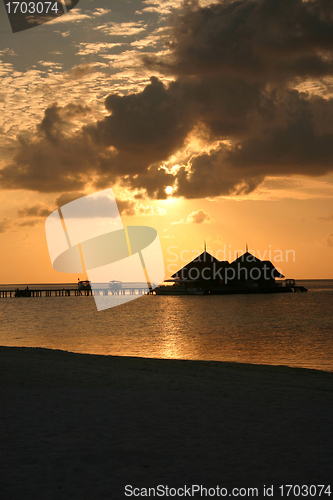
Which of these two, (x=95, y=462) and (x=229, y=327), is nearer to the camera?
(x=95, y=462)

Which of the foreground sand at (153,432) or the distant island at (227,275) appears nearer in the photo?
the foreground sand at (153,432)

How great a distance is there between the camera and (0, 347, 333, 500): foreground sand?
530 centimetres

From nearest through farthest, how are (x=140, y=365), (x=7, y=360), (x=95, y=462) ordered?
1. (x=95, y=462)
2. (x=7, y=360)
3. (x=140, y=365)

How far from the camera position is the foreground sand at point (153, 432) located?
5.30m

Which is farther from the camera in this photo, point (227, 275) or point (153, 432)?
point (227, 275)

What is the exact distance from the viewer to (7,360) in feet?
43.0

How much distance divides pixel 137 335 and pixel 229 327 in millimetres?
9097

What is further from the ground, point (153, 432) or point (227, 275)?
point (153, 432)

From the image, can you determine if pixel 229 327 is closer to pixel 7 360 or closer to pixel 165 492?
pixel 7 360

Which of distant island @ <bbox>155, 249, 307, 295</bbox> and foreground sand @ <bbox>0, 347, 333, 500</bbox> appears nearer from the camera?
foreground sand @ <bbox>0, 347, 333, 500</bbox>

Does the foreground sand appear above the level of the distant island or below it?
above

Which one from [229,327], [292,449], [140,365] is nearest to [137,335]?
[229,327]

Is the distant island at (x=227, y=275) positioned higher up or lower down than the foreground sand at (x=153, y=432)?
lower down

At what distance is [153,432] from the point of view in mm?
6957
